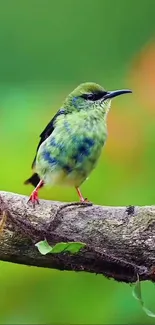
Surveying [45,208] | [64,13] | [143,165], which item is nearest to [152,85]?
[143,165]

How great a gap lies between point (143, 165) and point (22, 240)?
1.71m

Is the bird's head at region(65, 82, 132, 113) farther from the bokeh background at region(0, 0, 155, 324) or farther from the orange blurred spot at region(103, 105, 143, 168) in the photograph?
the orange blurred spot at region(103, 105, 143, 168)

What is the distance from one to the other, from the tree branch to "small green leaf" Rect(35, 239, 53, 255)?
0.07 m

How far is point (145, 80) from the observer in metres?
3.69

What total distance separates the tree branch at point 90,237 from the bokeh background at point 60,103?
0.58m

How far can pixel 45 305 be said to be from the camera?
9.21 feet

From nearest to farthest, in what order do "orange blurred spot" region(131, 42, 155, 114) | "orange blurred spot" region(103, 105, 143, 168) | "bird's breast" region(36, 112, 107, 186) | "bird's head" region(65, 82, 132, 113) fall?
"bird's breast" region(36, 112, 107, 186) → "bird's head" region(65, 82, 132, 113) → "orange blurred spot" region(103, 105, 143, 168) → "orange blurred spot" region(131, 42, 155, 114)

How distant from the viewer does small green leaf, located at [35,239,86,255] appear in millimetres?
1636

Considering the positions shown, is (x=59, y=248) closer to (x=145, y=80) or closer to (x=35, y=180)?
(x=35, y=180)

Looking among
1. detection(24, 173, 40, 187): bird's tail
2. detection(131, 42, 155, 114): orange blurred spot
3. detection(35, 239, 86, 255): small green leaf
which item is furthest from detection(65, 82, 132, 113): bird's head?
detection(131, 42, 155, 114): orange blurred spot

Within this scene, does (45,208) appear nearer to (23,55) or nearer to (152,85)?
(152,85)

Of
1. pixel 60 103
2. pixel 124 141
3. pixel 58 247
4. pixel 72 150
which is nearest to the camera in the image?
pixel 58 247

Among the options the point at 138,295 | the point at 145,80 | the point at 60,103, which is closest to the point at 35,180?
the point at 138,295

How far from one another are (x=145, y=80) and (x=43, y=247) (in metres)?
2.13
